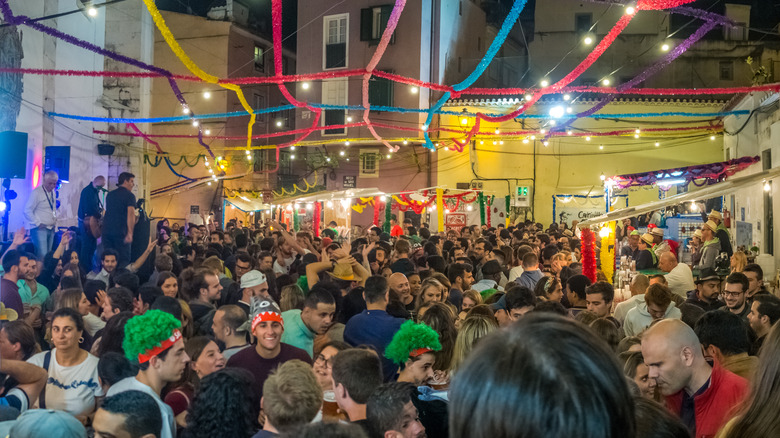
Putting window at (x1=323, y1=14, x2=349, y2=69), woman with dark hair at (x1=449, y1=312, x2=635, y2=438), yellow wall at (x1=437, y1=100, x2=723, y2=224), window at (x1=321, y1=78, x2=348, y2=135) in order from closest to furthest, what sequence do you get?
woman with dark hair at (x1=449, y1=312, x2=635, y2=438)
yellow wall at (x1=437, y1=100, x2=723, y2=224)
window at (x1=321, y1=78, x2=348, y2=135)
window at (x1=323, y1=14, x2=349, y2=69)

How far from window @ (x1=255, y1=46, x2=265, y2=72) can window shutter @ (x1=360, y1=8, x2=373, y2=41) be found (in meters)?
7.26

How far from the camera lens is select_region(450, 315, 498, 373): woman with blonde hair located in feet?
15.4

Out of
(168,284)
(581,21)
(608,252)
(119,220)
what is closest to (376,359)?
(168,284)

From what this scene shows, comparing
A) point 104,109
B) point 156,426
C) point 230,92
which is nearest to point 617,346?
point 156,426

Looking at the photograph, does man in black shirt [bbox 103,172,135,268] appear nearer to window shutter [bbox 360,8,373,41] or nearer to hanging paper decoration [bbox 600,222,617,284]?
hanging paper decoration [bbox 600,222,617,284]

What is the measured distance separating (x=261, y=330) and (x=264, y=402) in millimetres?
1441

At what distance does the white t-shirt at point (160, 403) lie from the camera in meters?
3.63

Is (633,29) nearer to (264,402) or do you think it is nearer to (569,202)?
(569,202)

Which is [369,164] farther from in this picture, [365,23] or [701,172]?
[701,172]

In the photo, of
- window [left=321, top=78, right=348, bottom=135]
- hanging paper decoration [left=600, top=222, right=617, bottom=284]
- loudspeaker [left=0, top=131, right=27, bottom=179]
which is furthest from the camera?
window [left=321, top=78, right=348, bottom=135]

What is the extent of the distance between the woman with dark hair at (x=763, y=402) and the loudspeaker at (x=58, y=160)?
45.5 ft

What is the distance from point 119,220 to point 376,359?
7373 millimetres

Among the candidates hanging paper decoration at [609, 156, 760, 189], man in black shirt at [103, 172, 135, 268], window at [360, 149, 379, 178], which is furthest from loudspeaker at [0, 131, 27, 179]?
window at [360, 149, 379, 178]

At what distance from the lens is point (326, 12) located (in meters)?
30.7
